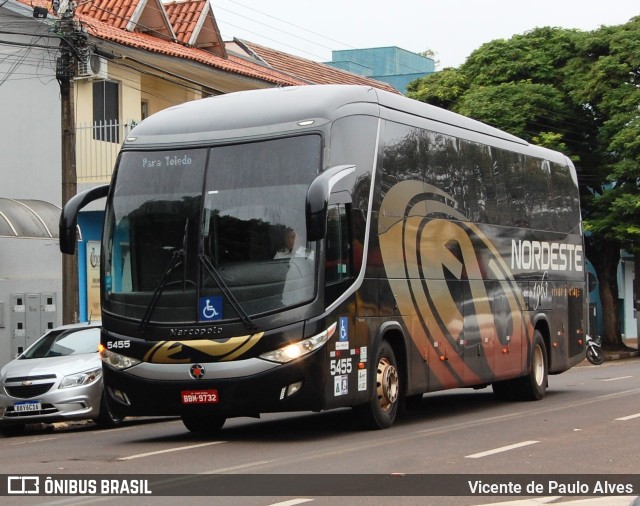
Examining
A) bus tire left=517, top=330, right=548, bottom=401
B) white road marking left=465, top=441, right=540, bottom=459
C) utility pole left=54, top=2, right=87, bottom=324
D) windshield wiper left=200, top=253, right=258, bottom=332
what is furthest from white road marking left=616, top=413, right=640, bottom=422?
utility pole left=54, top=2, right=87, bottom=324

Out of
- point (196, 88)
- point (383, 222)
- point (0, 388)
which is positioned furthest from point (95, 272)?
point (383, 222)

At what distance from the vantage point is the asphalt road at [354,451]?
995 centimetres

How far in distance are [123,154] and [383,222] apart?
3159 mm

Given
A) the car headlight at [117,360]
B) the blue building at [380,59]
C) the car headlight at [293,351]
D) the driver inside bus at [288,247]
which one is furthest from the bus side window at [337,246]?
the blue building at [380,59]

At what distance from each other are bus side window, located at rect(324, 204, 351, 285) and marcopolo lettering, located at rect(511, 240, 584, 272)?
19.8ft

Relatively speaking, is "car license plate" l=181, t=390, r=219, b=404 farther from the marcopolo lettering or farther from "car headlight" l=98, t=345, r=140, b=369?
the marcopolo lettering

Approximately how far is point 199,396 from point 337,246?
2.21 metres

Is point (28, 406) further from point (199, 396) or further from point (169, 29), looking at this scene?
point (169, 29)

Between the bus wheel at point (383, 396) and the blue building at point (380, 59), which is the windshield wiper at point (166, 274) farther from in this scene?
the blue building at point (380, 59)

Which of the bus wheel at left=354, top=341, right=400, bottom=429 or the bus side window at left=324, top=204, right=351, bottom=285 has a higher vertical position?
the bus side window at left=324, top=204, right=351, bottom=285

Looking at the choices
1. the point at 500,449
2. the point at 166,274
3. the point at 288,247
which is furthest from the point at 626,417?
the point at 166,274

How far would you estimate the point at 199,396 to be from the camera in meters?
13.3

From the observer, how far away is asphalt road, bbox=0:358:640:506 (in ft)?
32.7

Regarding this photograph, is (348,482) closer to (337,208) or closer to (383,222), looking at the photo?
(337,208)
